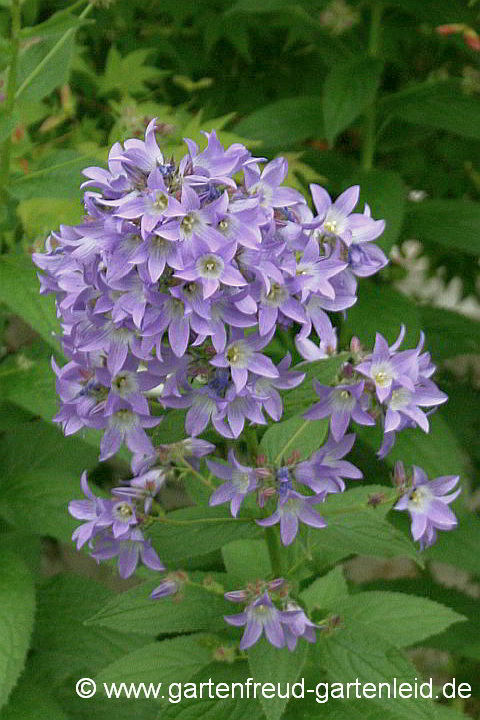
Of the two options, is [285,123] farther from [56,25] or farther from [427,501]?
[427,501]

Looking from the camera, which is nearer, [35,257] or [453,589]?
[35,257]

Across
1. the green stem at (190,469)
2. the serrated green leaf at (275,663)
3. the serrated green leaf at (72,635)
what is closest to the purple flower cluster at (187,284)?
the green stem at (190,469)

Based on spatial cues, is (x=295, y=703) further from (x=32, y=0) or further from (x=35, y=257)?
(x=32, y=0)

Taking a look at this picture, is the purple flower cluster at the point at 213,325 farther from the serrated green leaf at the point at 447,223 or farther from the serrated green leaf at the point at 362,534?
the serrated green leaf at the point at 447,223

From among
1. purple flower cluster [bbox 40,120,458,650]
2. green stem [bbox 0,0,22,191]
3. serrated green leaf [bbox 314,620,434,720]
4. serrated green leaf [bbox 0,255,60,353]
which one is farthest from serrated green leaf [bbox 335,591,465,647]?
green stem [bbox 0,0,22,191]

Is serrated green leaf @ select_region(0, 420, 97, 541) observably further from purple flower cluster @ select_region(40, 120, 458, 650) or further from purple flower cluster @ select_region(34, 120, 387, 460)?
purple flower cluster @ select_region(34, 120, 387, 460)

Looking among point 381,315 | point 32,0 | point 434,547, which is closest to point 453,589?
point 434,547
